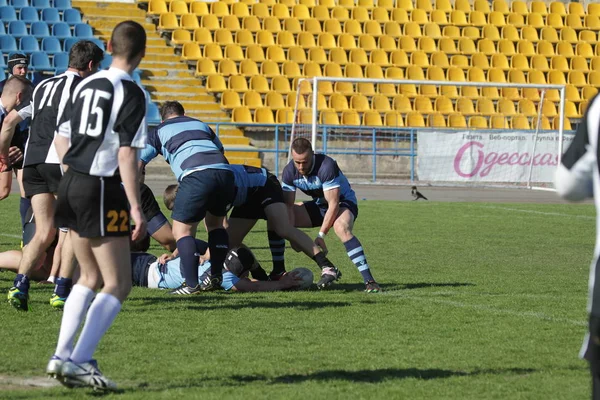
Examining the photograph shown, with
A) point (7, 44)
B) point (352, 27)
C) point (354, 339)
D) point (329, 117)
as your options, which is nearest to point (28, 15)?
point (7, 44)

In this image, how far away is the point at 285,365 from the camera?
5727 mm

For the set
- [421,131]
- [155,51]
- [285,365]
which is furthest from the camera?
[155,51]

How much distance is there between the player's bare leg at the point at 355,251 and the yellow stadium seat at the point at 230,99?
17.5m

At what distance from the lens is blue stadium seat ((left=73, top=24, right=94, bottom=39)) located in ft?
87.1

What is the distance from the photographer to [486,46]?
30203mm

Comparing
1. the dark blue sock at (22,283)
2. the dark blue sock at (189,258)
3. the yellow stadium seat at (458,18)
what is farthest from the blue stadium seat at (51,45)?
the dark blue sock at (22,283)

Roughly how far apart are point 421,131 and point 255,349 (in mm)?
18345

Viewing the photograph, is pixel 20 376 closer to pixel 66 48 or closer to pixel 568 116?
pixel 66 48

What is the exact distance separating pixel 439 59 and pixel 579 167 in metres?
26.4

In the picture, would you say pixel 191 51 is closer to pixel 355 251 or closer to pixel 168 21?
pixel 168 21

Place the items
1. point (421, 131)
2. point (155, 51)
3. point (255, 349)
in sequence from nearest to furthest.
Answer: point (255, 349)
point (421, 131)
point (155, 51)

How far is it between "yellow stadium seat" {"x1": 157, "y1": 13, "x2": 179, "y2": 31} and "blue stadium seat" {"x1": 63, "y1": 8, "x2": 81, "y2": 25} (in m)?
2.26

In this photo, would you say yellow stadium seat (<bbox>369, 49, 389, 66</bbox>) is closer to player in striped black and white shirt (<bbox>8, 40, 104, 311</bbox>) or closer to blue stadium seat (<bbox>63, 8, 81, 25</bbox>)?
blue stadium seat (<bbox>63, 8, 81, 25</bbox>)

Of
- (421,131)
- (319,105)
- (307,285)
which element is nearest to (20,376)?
(307,285)
